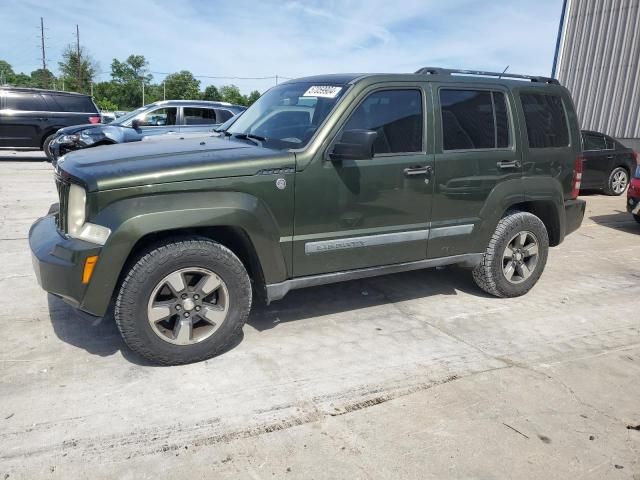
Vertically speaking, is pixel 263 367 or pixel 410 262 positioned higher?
pixel 410 262

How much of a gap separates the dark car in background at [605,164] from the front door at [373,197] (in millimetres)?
8621

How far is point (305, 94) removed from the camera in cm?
430

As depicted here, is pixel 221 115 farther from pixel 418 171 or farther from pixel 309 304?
pixel 418 171

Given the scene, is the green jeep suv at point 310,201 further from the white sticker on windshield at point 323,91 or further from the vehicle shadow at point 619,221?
the vehicle shadow at point 619,221

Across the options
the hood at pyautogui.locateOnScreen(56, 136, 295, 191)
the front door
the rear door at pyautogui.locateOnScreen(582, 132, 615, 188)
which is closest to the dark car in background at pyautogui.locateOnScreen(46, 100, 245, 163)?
the hood at pyautogui.locateOnScreen(56, 136, 295, 191)

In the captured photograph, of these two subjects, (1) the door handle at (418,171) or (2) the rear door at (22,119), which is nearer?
(1) the door handle at (418,171)

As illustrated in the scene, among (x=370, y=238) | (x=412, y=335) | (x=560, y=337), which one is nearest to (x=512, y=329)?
(x=560, y=337)

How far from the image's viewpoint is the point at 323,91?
4.14 meters

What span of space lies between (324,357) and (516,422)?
4.23 feet

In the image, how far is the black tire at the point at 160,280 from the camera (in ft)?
10.7

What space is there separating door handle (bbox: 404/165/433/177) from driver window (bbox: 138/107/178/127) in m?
8.10

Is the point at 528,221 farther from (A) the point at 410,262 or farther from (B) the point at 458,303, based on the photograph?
(A) the point at 410,262

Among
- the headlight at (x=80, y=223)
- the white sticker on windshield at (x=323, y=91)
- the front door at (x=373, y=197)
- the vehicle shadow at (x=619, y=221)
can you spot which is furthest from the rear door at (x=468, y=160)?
the vehicle shadow at (x=619, y=221)

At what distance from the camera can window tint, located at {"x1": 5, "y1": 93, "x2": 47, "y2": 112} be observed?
559 inches
